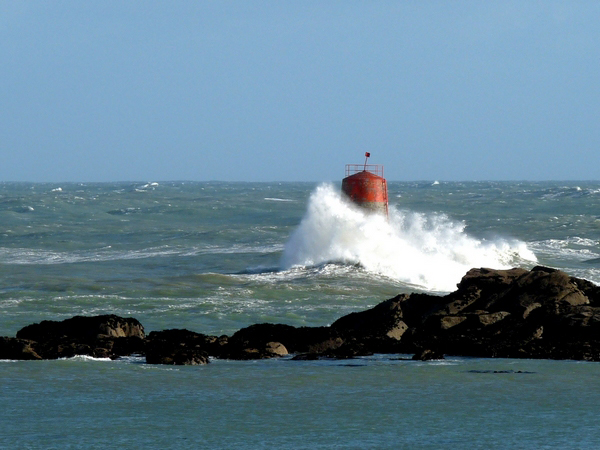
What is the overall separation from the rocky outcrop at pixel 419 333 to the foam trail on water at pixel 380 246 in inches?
422

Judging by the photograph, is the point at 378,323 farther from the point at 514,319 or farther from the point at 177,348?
the point at 177,348

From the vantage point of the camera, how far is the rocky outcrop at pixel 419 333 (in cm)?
1320

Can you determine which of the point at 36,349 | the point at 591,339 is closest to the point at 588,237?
the point at 591,339

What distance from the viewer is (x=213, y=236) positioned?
1660 inches

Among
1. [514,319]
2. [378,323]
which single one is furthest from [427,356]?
[378,323]

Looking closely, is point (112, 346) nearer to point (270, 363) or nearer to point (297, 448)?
point (270, 363)

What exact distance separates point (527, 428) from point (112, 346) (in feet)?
20.4

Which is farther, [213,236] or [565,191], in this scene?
[565,191]

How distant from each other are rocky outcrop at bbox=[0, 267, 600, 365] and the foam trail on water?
422 inches

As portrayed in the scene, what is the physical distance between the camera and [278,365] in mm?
12906

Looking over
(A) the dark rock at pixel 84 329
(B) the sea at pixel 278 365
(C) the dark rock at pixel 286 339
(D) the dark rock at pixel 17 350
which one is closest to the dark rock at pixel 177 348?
(B) the sea at pixel 278 365

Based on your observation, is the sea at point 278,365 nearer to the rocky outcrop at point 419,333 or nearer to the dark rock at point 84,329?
the rocky outcrop at point 419,333

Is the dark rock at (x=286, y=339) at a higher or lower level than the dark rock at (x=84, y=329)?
lower

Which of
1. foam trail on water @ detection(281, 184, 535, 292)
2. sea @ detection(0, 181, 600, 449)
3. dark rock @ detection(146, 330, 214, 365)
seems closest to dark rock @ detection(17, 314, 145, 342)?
dark rock @ detection(146, 330, 214, 365)
